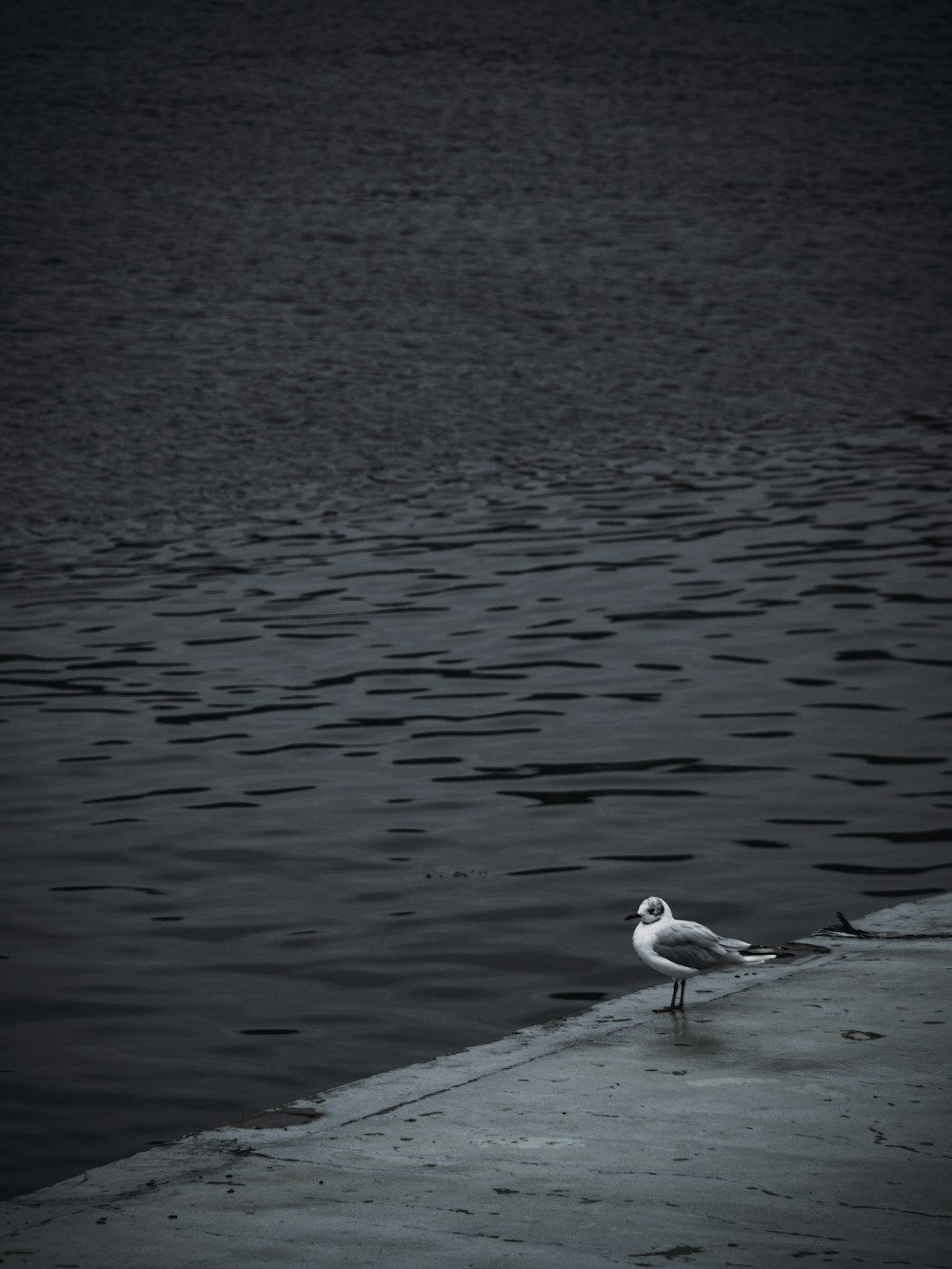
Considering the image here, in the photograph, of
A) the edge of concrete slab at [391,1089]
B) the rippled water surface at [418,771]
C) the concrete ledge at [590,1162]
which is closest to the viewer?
the concrete ledge at [590,1162]

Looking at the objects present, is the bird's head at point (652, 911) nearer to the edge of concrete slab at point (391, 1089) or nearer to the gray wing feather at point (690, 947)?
the gray wing feather at point (690, 947)

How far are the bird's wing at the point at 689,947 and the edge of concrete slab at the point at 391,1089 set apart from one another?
170mm

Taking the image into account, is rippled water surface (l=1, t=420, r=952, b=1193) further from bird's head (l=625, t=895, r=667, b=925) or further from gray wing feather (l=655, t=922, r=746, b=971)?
gray wing feather (l=655, t=922, r=746, b=971)

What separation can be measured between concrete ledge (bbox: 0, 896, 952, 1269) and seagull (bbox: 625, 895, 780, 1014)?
0.13 m

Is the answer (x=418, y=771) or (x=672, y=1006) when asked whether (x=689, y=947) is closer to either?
(x=672, y=1006)

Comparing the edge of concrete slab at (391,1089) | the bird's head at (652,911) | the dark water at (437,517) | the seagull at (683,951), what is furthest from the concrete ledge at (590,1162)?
the dark water at (437,517)

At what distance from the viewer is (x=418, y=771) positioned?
9672mm

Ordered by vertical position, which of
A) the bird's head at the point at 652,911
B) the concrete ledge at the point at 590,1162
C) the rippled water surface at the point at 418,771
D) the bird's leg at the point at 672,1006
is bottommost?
the rippled water surface at the point at 418,771

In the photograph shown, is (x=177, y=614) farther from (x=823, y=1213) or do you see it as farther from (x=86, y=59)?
(x=86, y=59)

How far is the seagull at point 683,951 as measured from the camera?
230 inches

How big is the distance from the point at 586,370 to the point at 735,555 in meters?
7.82

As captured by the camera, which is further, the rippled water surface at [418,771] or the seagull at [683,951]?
the rippled water surface at [418,771]

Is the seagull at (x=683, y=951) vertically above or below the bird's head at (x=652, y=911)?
below

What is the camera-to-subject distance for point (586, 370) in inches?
856
